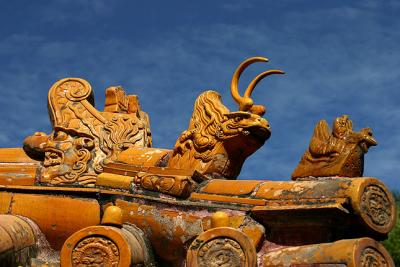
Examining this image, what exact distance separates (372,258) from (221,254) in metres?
1.33

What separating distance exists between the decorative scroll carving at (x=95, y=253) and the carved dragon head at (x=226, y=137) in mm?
1478

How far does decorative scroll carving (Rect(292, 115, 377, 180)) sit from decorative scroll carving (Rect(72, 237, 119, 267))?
2035 mm

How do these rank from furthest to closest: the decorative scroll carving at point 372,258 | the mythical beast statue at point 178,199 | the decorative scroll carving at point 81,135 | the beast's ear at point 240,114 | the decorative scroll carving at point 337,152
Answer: the decorative scroll carving at point 81,135 < the beast's ear at point 240,114 < the decorative scroll carving at point 337,152 < the mythical beast statue at point 178,199 < the decorative scroll carving at point 372,258

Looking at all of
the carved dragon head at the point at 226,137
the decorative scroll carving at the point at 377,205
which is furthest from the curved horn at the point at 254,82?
the decorative scroll carving at the point at 377,205

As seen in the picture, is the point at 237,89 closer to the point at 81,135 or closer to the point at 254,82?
the point at 254,82

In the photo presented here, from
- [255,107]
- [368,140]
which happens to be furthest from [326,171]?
[255,107]

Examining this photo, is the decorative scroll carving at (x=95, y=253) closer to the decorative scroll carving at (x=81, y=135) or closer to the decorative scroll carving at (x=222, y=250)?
the decorative scroll carving at (x=222, y=250)

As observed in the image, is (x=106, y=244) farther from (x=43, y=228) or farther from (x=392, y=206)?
(x=392, y=206)

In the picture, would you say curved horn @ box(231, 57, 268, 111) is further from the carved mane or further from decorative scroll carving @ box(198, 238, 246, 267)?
decorative scroll carving @ box(198, 238, 246, 267)

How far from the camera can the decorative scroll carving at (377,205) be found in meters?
7.34

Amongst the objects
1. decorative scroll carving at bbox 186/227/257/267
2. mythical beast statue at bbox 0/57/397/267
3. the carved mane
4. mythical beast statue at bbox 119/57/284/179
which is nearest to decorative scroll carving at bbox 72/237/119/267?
mythical beast statue at bbox 0/57/397/267

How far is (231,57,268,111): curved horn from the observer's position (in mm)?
8500

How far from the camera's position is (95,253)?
745 centimetres

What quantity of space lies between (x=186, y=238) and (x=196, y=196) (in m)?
0.45
